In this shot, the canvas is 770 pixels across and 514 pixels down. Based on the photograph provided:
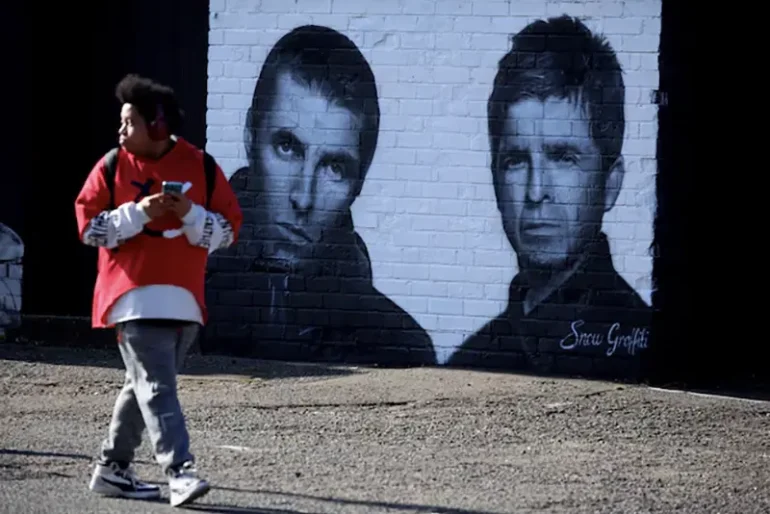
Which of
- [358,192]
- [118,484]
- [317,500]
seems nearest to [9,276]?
[358,192]

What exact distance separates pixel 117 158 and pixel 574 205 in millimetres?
4233

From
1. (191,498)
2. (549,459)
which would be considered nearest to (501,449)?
(549,459)

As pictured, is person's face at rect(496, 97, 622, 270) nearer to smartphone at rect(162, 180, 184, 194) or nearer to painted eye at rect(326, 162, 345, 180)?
painted eye at rect(326, 162, 345, 180)

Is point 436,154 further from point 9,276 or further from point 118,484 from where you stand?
point 118,484

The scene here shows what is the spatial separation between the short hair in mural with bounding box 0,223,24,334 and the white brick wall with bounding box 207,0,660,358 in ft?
8.30

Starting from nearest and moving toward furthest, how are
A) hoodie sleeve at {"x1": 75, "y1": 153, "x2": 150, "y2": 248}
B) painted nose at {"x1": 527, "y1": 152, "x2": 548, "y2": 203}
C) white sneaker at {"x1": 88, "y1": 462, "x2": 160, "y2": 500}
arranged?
hoodie sleeve at {"x1": 75, "y1": 153, "x2": 150, "y2": 248} < white sneaker at {"x1": 88, "y1": 462, "x2": 160, "y2": 500} < painted nose at {"x1": 527, "y1": 152, "x2": 548, "y2": 203}

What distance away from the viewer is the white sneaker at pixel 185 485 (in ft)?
18.7

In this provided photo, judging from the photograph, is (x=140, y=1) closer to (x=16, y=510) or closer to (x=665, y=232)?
(x=665, y=232)

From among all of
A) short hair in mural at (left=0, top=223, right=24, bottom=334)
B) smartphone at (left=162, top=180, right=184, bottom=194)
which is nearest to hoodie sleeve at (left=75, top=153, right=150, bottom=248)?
smartphone at (left=162, top=180, right=184, bottom=194)

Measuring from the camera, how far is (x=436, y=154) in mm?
9617

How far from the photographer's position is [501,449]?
24.1 ft

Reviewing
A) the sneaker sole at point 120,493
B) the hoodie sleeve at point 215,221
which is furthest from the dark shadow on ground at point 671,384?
the sneaker sole at point 120,493

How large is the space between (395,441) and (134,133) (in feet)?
8.07

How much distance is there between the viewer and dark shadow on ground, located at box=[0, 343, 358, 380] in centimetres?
942
